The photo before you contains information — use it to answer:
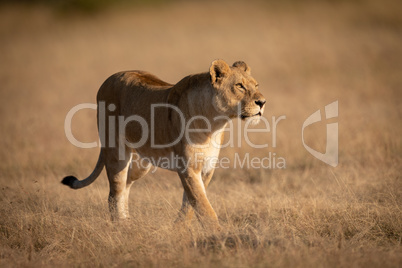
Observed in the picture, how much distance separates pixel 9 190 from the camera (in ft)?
22.6

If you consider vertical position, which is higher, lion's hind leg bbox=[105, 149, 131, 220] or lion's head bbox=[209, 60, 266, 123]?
lion's head bbox=[209, 60, 266, 123]

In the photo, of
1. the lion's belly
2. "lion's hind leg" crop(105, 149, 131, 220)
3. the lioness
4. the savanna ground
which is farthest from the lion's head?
"lion's hind leg" crop(105, 149, 131, 220)

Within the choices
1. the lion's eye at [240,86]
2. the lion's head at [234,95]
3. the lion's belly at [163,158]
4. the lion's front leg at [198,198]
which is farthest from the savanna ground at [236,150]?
the lion's eye at [240,86]

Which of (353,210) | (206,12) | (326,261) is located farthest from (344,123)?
(206,12)

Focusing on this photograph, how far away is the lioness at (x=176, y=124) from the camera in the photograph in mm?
5145

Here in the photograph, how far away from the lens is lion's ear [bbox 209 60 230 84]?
5.12 m

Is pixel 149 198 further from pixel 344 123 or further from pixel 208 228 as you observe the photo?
pixel 344 123

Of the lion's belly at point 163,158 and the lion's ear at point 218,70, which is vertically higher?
the lion's ear at point 218,70

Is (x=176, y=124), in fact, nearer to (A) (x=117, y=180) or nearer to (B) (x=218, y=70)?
(B) (x=218, y=70)

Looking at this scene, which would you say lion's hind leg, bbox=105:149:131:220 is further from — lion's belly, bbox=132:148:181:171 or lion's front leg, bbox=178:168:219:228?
lion's front leg, bbox=178:168:219:228

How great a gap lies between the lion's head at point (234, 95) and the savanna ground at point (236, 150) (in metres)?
1.07

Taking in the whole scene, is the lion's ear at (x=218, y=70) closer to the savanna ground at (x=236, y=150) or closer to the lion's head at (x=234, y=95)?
the lion's head at (x=234, y=95)

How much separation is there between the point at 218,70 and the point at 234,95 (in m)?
0.29

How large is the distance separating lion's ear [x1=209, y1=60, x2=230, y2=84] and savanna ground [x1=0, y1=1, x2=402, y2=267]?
Answer: 1394 mm
